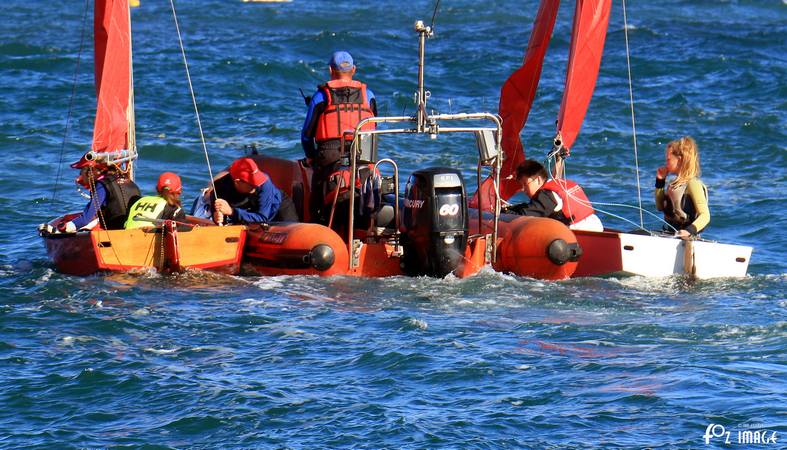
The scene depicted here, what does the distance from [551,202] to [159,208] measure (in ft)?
10.6

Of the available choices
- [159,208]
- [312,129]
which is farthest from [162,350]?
[312,129]

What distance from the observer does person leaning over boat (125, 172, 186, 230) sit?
10.8 metres

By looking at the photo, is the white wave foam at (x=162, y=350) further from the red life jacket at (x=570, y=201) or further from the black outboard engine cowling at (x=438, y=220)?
the red life jacket at (x=570, y=201)

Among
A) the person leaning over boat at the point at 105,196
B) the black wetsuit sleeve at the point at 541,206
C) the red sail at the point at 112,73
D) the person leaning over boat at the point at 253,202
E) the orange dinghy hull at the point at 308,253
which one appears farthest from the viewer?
the red sail at the point at 112,73

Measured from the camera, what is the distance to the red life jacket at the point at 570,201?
11453 millimetres

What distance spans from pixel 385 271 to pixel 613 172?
7030 mm

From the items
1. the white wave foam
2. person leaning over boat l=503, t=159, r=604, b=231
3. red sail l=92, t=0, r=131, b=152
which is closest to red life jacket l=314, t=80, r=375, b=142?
person leaning over boat l=503, t=159, r=604, b=231

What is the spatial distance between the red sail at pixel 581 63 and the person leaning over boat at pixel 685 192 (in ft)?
5.19

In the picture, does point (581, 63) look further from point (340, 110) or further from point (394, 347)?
point (394, 347)

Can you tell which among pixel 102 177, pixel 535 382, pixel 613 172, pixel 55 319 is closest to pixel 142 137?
pixel 613 172

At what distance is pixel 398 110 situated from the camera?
21.2 meters

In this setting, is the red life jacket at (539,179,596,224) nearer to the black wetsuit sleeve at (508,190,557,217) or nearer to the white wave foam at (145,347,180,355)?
the black wetsuit sleeve at (508,190,557,217)

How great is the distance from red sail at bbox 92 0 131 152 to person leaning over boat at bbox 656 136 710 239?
15.1ft

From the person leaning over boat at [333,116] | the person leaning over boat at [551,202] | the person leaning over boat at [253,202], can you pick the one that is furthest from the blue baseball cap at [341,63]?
the person leaning over boat at [551,202]
